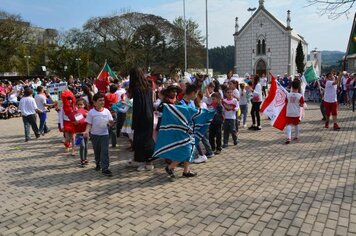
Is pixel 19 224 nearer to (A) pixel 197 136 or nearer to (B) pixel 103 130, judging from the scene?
(B) pixel 103 130

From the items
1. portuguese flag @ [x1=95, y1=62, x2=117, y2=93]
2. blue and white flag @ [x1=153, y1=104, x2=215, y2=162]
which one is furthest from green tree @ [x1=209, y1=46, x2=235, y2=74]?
blue and white flag @ [x1=153, y1=104, x2=215, y2=162]

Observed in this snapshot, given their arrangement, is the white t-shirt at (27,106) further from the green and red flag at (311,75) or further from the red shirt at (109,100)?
Result: the green and red flag at (311,75)

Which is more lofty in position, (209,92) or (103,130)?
(209,92)

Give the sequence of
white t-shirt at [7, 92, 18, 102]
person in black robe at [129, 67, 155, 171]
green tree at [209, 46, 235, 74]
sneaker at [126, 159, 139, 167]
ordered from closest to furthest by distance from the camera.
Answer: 1. person in black robe at [129, 67, 155, 171]
2. sneaker at [126, 159, 139, 167]
3. white t-shirt at [7, 92, 18, 102]
4. green tree at [209, 46, 235, 74]

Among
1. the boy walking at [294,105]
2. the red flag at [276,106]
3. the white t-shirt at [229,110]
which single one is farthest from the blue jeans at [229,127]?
the boy walking at [294,105]

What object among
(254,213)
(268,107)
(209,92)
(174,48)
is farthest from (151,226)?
(174,48)

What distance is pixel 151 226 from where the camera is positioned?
454 centimetres

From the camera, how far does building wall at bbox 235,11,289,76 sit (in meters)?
60.2

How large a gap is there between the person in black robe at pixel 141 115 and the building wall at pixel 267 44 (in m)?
57.6

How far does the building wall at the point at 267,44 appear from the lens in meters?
60.2

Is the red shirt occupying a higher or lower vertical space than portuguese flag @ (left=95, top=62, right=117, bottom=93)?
lower

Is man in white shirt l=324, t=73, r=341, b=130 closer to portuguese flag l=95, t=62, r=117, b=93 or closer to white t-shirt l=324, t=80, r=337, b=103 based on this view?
white t-shirt l=324, t=80, r=337, b=103

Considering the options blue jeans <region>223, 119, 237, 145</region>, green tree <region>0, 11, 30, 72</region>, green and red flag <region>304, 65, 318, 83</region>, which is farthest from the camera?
green tree <region>0, 11, 30, 72</region>

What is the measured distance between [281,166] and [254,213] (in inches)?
103
